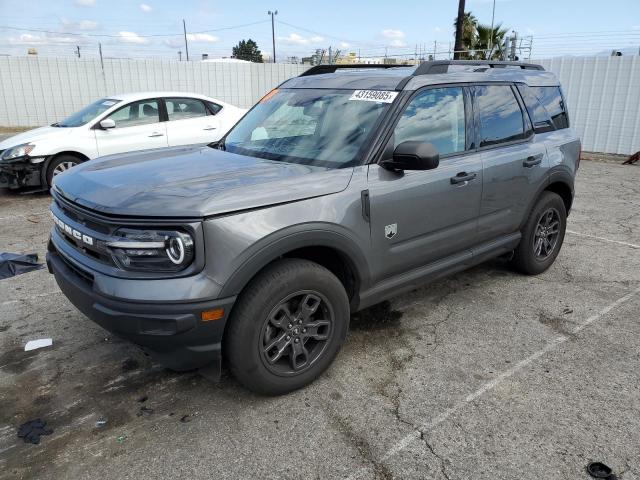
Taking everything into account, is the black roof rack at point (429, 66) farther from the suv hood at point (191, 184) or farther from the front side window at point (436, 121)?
the suv hood at point (191, 184)

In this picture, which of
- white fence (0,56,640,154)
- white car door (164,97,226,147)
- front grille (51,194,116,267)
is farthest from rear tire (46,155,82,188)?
white fence (0,56,640,154)

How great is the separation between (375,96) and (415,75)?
35 centimetres

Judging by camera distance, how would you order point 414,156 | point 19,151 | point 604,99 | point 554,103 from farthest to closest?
1. point 604,99
2. point 19,151
3. point 554,103
4. point 414,156

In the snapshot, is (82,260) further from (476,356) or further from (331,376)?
(476,356)

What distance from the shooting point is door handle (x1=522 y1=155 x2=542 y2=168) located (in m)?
4.24

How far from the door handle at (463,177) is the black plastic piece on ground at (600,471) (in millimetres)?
1908

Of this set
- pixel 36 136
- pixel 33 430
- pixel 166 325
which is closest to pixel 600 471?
pixel 166 325

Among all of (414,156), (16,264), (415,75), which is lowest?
(16,264)

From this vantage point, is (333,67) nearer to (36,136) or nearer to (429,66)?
(429,66)

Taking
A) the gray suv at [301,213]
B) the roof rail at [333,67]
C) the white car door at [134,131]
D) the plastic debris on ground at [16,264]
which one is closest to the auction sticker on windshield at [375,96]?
the gray suv at [301,213]

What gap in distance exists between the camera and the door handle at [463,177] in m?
3.60

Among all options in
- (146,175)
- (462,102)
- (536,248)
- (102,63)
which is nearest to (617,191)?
(536,248)

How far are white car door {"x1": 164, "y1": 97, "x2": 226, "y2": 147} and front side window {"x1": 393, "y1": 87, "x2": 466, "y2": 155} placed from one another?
18.7ft

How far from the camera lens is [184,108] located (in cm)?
884
